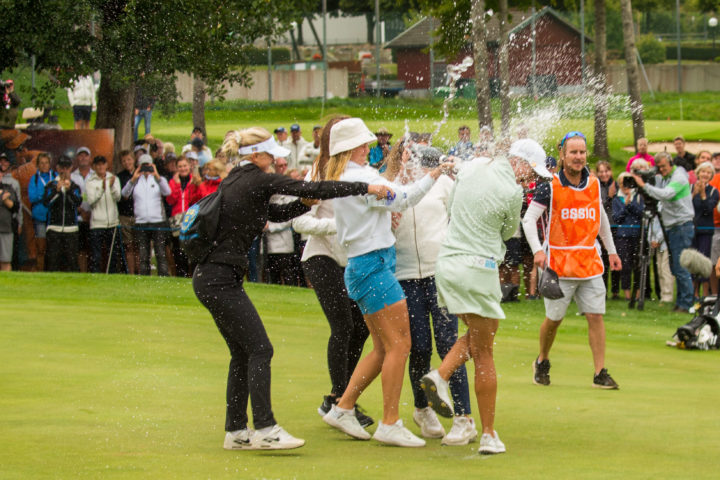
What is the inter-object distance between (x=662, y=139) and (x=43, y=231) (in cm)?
1844

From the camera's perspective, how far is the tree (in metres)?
19.5

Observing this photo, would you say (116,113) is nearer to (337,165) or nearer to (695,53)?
(337,165)

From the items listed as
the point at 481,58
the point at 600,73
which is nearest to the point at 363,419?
the point at 481,58

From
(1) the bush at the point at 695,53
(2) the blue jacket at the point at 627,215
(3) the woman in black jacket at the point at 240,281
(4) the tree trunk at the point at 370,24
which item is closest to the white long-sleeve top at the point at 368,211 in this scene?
(3) the woman in black jacket at the point at 240,281

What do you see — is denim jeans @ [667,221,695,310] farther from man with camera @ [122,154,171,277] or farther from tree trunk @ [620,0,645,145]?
tree trunk @ [620,0,645,145]

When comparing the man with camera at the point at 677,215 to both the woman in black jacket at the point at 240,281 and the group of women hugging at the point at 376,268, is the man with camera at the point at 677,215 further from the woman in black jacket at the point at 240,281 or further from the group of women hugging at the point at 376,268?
the woman in black jacket at the point at 240,281

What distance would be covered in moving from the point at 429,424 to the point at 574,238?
2.91 metres

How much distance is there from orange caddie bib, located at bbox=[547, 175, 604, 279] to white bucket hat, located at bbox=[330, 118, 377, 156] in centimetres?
296

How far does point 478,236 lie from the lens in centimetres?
729

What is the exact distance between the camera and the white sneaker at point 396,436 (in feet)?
24.2

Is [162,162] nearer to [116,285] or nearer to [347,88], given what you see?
[116,285]

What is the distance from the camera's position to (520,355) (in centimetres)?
1157

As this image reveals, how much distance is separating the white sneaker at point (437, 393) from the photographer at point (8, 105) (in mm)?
17135

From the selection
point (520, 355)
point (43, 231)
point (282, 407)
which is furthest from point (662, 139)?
point (282, 407)
